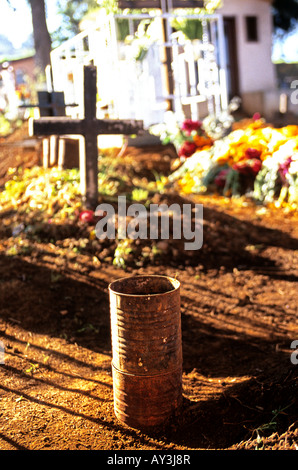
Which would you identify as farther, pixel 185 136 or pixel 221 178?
pixel 185 136

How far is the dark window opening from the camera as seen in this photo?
53.3 ft

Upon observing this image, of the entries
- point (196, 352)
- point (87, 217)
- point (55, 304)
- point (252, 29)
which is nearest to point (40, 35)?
point (252, 29)

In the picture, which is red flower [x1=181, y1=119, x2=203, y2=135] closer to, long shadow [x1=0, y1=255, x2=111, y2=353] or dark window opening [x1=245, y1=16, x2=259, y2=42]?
long shadow [x1=0, y1=255, x2=111, y2=353]

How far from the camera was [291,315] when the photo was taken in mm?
4648

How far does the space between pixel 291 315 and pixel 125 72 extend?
275 inches

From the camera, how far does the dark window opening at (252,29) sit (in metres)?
16.2

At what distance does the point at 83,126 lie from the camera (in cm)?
601

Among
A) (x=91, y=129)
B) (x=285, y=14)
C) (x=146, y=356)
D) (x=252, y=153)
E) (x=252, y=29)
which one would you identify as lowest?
(x=146, y=356)

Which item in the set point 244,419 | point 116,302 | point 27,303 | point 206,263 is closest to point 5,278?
point 27,303

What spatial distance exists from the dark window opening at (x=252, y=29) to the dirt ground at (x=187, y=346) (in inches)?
437

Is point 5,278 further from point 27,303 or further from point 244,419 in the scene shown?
point 244,419

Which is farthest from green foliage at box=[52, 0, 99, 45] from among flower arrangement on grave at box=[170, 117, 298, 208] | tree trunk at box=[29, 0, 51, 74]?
flower arrangement on grave at box=[170, 117, 298, 208]

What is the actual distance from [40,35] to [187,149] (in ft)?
20.6

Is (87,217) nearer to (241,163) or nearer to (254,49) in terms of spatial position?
(241,163)
